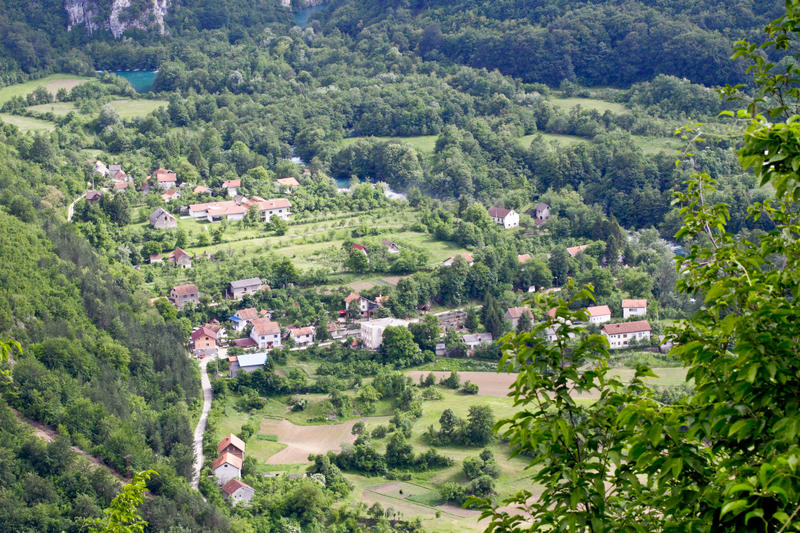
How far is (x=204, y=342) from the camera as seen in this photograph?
26.5 meters

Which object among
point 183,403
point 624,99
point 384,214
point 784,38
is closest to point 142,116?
point 384,214

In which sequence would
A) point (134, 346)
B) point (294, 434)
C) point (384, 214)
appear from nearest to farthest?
point (294, 434) → point (134, 346) → point (384, 214)

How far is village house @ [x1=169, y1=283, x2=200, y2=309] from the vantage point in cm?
2848

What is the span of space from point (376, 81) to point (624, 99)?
14.2 metres

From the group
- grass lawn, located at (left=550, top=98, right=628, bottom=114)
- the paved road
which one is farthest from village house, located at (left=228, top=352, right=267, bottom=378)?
grass lawn, located at (left=550, top=98, right=628, bottom=114)

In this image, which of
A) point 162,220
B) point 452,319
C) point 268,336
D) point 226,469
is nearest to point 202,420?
point 226,469

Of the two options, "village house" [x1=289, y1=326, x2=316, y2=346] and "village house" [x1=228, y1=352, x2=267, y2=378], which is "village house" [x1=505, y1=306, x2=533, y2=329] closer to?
"village house" [x1=289, y1=326, x2=316, y2=346]

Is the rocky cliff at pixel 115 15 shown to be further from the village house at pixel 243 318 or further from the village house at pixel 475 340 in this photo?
the village house at pixel 475 340

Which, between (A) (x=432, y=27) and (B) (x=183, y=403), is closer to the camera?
(B) (x=183, y=403)

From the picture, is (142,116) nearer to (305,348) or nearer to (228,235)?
(228,235)

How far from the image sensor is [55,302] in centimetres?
2383

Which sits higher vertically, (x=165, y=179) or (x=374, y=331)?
(x=165, y=179)

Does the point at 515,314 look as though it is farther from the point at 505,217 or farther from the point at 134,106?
the point at 134,106

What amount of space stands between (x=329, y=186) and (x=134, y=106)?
16.4 meters
